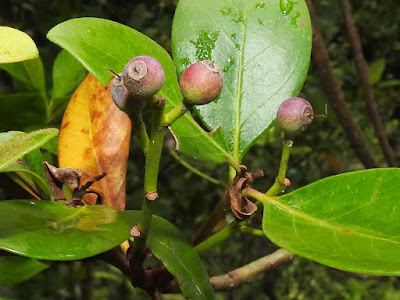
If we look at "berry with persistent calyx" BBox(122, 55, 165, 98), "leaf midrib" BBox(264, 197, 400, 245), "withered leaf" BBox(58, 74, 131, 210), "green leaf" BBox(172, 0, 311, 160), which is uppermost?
"berry with persistent calyx" BBox(122, 55, 165, 98)

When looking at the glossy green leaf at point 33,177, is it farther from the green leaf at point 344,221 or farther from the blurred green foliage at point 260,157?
the green leaf at point 344,221

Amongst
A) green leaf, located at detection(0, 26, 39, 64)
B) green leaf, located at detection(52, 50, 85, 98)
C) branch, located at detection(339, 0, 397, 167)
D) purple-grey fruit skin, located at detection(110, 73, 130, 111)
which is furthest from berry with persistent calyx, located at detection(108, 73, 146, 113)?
branch, located at detection(339, 0, 397, 167)

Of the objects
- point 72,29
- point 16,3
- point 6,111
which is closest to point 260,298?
point 16,3

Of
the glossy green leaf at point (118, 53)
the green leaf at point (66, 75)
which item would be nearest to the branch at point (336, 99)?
the green leaf at point (66, 75)

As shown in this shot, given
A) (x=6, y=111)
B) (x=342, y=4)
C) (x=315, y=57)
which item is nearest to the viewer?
(x=6, y=111)

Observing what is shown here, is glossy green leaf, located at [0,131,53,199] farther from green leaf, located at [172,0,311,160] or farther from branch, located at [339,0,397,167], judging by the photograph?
branch, located at [339,0,397,167]

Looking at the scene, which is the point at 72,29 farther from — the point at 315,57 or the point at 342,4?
the point at 342,4
